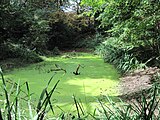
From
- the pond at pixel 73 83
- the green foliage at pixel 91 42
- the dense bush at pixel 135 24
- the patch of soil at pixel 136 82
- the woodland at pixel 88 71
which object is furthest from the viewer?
the green foliage at pixel 91 42

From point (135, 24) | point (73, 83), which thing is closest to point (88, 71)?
point (73, 83)

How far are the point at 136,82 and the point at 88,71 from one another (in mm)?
1874

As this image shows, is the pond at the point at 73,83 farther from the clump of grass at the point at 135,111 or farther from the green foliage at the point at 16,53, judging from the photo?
the clump of grass at the point at 135,111

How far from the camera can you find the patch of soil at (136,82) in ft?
13.7

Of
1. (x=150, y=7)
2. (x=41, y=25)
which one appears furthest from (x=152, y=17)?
(x=41, y=25)

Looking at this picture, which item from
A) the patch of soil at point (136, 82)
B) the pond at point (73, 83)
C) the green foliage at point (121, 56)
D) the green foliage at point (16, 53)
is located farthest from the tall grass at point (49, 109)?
the green foliage at point (16, 53)

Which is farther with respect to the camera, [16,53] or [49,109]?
[16,53]

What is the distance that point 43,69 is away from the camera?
6.76 metres

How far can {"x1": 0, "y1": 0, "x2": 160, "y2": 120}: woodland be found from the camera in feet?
4.84

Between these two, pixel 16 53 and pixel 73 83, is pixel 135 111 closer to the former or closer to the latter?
pixel 73 83

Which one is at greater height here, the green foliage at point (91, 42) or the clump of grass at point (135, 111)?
the green foliage at point (91, 42)

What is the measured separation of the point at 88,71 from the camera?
21.6ft

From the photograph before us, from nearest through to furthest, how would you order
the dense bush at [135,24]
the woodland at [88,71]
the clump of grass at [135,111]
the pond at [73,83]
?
the clump of grass at [135,111] < the woodland at [88,71] < the pond at [73,83] < the dense bush at [135,24]

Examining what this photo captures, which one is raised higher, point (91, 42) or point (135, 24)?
point (135, 24)
